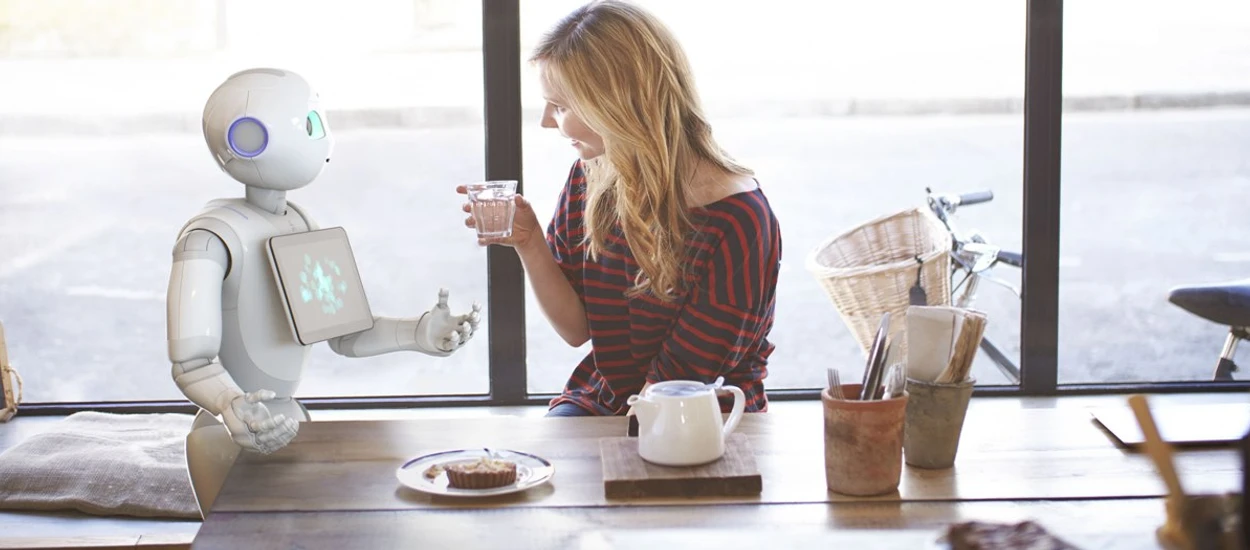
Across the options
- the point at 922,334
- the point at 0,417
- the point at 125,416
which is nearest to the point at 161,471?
the point at 125,416

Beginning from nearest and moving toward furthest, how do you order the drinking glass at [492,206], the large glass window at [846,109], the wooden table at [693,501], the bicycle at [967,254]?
the wooden table at [693,501] < the drinking glass at [492,206] < the bicycle at [967,254] < the large glass window at [846,109]

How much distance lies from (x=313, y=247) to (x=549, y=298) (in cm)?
44

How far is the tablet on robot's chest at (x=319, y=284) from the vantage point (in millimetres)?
1938

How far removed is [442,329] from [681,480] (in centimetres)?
71

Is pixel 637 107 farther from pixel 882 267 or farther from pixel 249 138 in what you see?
pixel 882 267

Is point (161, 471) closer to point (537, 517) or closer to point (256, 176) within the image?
point (256, 176)

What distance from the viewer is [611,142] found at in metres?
2.06

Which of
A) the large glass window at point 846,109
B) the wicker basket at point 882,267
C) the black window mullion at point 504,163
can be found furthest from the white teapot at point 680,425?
the large glass window at point 846,109

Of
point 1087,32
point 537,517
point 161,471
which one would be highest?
point 1087,32

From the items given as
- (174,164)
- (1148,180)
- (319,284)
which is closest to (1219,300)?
(1148,180)

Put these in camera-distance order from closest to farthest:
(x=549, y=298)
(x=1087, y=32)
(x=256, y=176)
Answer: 1. (x=256, y=176)
2. (x=549, y=298)
3. (x=1087, y=32)

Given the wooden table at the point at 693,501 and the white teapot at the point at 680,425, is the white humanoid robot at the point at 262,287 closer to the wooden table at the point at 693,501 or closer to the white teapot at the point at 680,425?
the wooden table at the point at 693,501

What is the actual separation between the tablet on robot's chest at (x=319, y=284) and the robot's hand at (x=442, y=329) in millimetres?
90

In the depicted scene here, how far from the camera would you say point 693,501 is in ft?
4.71
